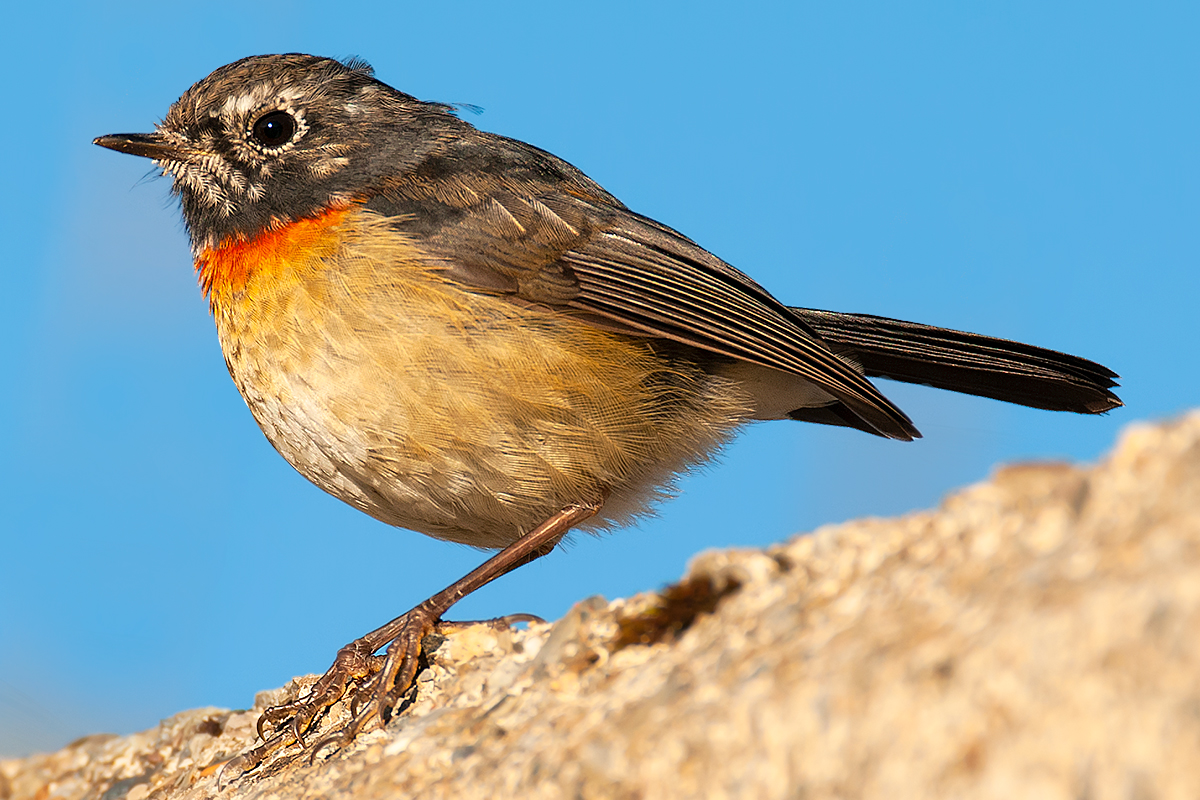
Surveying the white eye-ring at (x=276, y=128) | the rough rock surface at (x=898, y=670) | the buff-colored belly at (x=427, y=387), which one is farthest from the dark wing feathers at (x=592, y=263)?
the rough rock surface at (x=898, y=670)

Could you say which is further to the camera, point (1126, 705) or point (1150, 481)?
point (1150, 481)

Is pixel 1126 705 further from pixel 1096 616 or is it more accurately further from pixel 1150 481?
pixel 1150 481

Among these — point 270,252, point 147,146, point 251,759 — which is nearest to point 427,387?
point 270,252

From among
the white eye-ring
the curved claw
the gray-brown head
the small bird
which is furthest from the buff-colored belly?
the curved claw

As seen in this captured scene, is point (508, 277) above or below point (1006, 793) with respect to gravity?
above

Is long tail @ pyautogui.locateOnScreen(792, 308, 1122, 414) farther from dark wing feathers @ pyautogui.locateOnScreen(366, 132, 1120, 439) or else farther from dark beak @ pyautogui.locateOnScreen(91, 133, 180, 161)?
dark beak @ pyautogui.locateOnScreen(91, 133, 180, 161)

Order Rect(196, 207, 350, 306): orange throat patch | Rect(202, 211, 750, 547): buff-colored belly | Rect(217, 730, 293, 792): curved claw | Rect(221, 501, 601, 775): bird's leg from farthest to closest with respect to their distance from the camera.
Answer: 1. Rect(196, 207, 350, 306): orange throat patch
2. Rect(202, 211, 750, 547): buff-colored belly
3. Rect(217, 730, 293, 792): curved claw
4. Rect(221, 501, 601, 775): bird's leg

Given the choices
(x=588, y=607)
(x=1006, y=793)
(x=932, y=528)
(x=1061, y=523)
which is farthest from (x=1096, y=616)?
(x=588, y=607)
